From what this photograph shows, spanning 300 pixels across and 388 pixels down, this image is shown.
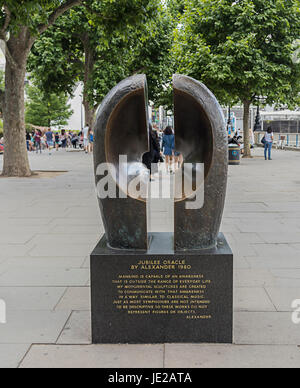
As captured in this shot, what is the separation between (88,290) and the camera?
452 centimetres

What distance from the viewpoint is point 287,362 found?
3105mm

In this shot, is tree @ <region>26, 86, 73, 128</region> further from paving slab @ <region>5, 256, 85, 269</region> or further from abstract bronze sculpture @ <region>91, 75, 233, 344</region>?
abstract bronze sculpture @ <region>91, 75, 233, 344</region>

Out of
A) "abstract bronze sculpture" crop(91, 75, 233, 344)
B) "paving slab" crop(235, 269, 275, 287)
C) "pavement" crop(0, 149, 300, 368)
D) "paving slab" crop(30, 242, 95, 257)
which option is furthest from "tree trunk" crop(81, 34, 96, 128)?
"abstract bronze sculpture" crop(91, 75, 233, 344)

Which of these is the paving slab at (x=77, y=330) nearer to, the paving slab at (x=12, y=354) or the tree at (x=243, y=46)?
the paving slab at (x=12, y=354)

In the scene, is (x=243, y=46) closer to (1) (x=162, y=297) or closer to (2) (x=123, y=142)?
(2) (x=123, y=142)

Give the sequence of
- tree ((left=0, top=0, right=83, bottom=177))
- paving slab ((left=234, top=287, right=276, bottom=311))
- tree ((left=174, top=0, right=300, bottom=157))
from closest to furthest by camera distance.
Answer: paving slab ((left=234, top=287, right=276, bottom=311))
tree ((left=0, top=0, right=83, bottom=177))
tree ((left=174, top=0, right=300, bottom=157))

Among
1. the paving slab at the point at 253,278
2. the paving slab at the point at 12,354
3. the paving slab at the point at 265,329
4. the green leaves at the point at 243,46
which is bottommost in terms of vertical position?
the paving slab at the point at 12,354

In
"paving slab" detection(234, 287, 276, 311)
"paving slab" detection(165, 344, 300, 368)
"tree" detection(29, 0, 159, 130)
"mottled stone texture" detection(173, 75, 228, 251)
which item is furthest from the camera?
"tree" detection(29, 0, 159, 130)

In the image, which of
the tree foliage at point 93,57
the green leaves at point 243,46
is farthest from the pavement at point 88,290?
the tree foliage at point 93,57

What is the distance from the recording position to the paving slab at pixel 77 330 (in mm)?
3477

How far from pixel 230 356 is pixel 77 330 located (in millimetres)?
1258

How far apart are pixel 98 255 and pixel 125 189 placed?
0.55 meters

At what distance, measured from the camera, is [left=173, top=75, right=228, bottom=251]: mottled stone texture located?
3.40 meters
